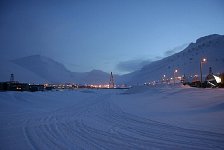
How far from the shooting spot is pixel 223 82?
133 feet

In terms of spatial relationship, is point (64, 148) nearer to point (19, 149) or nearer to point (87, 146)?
point (87, 146)

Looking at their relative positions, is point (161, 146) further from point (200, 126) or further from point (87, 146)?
point (200, 126)

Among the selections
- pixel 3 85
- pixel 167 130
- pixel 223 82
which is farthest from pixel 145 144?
pixel 3 85

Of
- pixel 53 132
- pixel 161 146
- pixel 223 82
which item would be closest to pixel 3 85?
pixel 223 82

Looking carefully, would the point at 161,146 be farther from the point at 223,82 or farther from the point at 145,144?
the point at 223,82

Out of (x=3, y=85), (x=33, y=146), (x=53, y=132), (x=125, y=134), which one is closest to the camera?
(x=33, y=146)

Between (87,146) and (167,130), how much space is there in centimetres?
352

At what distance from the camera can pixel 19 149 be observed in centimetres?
770

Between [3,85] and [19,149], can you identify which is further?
[3,85]

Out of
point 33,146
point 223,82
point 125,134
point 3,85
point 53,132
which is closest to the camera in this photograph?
point 33,146

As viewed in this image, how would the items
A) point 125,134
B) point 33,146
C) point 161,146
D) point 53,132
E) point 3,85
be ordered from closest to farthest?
point 161,146 < point 33,146 < point 125,134 < point 53,132 < point 3,85

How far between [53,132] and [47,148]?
8.23 ft

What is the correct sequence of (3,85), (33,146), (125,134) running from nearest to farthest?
(33,146)
(125,134)
(3,85)

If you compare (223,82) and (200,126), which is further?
(223,82)
